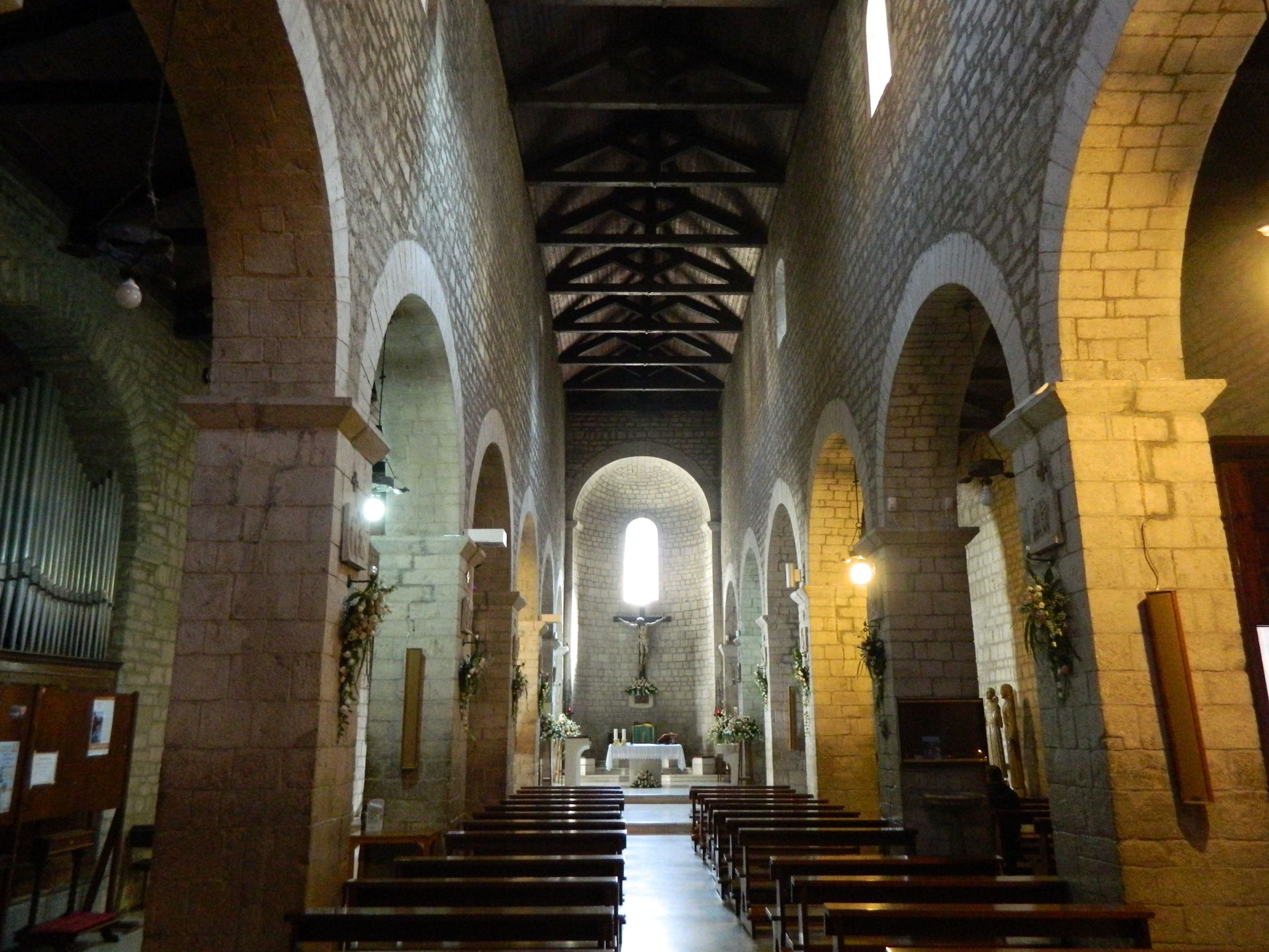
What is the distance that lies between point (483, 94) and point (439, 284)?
3.55m

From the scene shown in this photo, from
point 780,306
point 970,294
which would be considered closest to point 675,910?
point 970,294

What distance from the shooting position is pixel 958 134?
6.94 meters

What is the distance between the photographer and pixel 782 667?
14688 mm

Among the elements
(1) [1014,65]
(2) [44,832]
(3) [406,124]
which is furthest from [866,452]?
(2) [44,832]

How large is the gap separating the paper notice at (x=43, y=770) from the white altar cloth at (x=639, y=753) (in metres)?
14.2

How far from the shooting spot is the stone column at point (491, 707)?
10859 mm

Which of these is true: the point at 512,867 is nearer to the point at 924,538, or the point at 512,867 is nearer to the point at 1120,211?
the point at 924,538

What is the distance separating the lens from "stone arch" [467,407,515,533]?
9562mm

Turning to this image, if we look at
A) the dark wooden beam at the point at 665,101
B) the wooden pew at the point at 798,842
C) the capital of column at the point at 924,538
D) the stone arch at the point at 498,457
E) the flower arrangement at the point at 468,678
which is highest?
the dark wooden beam at the point at 665,101

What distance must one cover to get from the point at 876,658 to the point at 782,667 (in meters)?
5.99

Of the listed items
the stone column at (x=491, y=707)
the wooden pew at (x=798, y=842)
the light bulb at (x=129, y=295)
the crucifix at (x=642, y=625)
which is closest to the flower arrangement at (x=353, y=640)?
the light bulb at (x=129, y=295)

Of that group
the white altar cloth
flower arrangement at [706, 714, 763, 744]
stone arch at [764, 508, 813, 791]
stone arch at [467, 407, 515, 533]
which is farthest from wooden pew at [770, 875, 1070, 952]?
the white altar cloth

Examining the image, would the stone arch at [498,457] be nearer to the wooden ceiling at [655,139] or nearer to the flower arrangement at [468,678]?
the flower arrangement at [468,678]

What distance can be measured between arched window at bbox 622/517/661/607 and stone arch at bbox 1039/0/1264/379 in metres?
19.6
